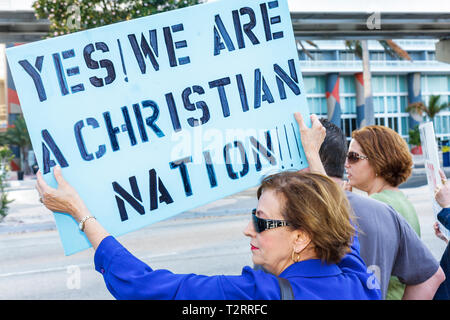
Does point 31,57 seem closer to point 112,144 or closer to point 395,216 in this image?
point 112,144

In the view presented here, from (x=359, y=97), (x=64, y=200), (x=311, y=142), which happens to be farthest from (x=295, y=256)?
(x=359, y=97)

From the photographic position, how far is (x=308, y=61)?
191 feet

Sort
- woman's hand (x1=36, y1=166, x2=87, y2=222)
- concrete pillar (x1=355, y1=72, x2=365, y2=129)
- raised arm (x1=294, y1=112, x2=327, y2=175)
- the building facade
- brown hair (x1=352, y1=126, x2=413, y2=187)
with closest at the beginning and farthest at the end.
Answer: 1. woman's hand (x1=36, y1=166, x2=87, y2=222)
2. raised arm (x1=294, y1=112, x2=327, y2=175)
3. brown hair (x1=352, y1=126, x2=413, y2=187)
4. the building facade
5. concrete pillar (x1=355, y1=72, x2=365, y2=129)

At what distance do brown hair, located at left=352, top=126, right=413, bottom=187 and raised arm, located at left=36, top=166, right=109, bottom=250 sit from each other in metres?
1.47

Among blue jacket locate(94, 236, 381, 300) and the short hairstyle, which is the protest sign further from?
blue jacket locate(94, 236, 381, 300)

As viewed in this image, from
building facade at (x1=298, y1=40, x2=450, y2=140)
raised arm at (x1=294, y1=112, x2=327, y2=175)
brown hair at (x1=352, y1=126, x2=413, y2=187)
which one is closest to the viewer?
raised arm at (x1=294, y1=112, x2=327, y2=175)

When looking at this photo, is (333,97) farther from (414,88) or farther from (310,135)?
(310,135)

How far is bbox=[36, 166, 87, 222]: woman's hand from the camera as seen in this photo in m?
1.65

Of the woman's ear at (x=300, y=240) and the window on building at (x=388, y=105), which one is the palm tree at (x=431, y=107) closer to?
the window on building at (x=388, y=105)

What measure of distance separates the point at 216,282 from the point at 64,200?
0.57m

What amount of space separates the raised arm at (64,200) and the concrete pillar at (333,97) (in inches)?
2226

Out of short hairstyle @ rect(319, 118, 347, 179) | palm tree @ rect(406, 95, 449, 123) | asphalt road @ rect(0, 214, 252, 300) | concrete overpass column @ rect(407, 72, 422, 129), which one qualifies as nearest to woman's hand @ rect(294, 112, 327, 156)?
short hairstyle @ rect(319, 118, 347, 179)
